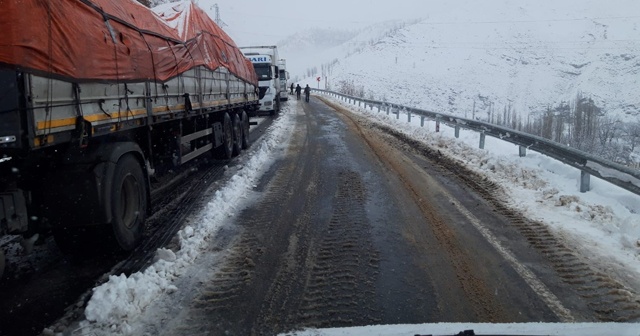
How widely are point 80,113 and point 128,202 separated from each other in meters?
1.32

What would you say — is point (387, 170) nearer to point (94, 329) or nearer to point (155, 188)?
point (155, 188)

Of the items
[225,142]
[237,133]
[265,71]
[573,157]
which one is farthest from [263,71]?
[573,157]

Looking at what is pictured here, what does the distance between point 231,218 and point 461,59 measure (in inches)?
4768

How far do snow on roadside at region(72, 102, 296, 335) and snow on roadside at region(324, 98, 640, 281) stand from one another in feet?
14.5

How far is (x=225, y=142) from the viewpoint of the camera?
1106 cm

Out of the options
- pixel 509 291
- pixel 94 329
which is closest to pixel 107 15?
pixel 94 329

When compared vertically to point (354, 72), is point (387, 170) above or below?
below

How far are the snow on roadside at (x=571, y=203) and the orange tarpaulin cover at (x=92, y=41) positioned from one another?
5.68 meters

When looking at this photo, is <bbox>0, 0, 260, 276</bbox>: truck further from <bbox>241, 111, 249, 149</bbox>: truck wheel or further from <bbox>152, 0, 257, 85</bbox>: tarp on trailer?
<bbox>241, 111, 249, 149</bbox>: truck wheel

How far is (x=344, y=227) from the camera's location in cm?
573

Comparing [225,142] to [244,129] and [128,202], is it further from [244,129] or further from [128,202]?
[128,202]

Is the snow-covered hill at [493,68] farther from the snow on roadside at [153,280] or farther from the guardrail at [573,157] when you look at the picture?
the snow on roadside at [153,280]

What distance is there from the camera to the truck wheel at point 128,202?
4551 mm

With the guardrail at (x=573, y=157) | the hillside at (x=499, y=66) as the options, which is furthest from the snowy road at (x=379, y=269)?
the hillside at (x=499, y=66)
